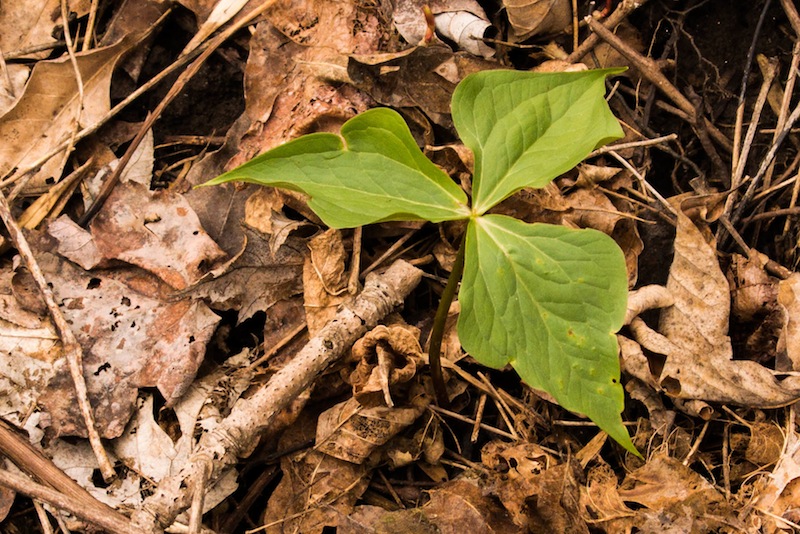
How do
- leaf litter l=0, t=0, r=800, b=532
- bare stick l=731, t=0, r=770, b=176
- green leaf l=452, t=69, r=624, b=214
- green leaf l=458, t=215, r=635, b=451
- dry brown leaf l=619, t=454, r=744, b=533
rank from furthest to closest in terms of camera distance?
bare stick l=731, t=0, r=770, b=176 → leaf litter l=0, t=0, r=800, b=532 → dry brown leaf l=619, t=454, r=744, b=533 → green leaf l=452, t=69, r=624, b=214 → green leaf l=458, t=215, r=635, b=451

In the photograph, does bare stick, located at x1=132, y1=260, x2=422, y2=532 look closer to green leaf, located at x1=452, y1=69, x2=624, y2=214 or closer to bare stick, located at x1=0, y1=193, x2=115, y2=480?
bare stick, located at x1=0, y1=193, x2=115, y2=480

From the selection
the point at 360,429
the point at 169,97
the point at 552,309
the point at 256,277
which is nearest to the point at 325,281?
the point at 256,277

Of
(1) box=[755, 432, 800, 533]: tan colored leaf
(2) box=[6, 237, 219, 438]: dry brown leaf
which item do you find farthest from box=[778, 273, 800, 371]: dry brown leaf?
(2) box=[6, 237, 219, 438]: dry brown leaf

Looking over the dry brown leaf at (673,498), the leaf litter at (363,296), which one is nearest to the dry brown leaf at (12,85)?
the leaf litter at (363,296)

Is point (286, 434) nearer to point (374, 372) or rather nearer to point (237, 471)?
point (237, 471)

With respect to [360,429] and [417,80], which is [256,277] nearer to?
[360,429]

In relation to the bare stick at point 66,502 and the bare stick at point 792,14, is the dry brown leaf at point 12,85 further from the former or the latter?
the bare stick at point 792,14
